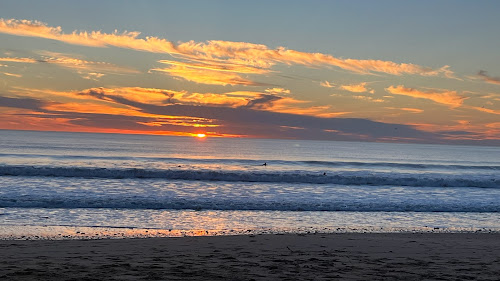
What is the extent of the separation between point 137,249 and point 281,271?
3.62 metres

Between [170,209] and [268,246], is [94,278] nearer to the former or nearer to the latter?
[268,246]

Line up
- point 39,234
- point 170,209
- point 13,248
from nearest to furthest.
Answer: point 13,248, point 39,234, point 170,209

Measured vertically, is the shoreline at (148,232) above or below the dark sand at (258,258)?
→ below

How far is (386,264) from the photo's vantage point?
10.1 m

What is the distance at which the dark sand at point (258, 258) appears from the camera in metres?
8.78

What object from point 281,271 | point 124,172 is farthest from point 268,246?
point 124,172

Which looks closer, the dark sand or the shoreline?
the dark sand

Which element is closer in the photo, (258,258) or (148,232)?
(258,258)

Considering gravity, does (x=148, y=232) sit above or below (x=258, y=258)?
below

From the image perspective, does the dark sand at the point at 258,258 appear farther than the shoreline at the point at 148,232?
No

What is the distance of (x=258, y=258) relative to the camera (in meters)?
10.4

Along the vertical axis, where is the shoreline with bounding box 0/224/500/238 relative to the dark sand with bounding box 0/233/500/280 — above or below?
below

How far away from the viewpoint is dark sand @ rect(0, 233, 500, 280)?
8.78 metres

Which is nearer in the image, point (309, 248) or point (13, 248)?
point (13, 248)
